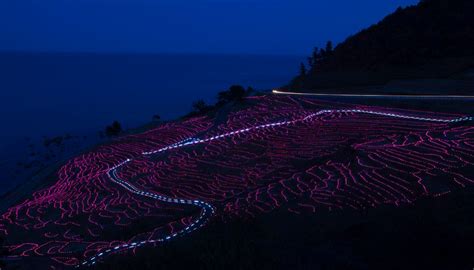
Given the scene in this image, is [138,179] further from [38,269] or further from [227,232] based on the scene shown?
[227,232]

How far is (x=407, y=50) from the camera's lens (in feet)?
103

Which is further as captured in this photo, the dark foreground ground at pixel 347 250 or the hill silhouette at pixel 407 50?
the hill silhouette at pixel 407 50

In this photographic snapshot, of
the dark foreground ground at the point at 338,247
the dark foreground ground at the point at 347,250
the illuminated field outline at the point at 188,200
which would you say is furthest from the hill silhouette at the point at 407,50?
the dark foreground ground at the point at 347,250

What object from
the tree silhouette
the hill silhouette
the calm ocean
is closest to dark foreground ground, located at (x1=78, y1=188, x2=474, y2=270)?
the hill silhouette

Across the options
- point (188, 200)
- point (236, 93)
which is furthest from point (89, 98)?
point (188, 200)

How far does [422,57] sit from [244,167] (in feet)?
51.6

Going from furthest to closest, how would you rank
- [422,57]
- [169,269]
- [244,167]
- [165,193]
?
[422,57]
[244,167]
[165,193]
[169,269]

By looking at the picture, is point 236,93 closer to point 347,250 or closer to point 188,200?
point 188,200

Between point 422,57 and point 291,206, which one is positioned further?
point 422,57

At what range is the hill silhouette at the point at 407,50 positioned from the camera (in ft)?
94.5

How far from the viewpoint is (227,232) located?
25.3 feet

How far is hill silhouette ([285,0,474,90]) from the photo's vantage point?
28.8 meters

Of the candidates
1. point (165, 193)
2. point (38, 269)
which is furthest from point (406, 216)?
point (165, 193)

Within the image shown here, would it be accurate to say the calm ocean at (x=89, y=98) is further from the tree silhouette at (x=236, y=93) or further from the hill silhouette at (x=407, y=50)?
the hill silhouette at (x=407, y=50)
